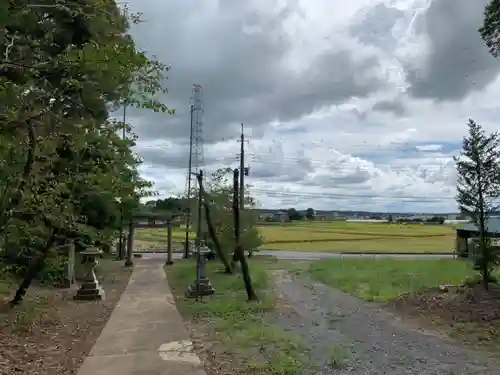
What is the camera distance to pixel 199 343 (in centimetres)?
824

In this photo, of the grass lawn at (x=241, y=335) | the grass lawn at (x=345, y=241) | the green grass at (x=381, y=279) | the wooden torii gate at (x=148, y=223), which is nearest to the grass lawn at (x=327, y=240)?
the grass lawn at (x=345, y=241)

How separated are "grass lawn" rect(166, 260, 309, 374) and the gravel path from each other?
375mm

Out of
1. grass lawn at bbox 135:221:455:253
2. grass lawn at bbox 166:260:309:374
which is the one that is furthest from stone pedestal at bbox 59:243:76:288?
grass lawn at bbox 135:221:455:253

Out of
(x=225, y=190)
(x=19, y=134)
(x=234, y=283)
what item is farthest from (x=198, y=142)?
(x=19, y=134)

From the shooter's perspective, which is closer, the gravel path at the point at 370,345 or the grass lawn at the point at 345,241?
the gravel path at the point at 370,345

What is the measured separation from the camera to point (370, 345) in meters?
8.17

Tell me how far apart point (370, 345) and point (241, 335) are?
2.02 meters

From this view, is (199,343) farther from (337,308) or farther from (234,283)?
(234,283)

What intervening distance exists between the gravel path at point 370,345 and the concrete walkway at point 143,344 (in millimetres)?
1860

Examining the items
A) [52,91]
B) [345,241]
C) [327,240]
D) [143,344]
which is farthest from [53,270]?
[327,240]

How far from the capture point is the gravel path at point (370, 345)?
268 inches

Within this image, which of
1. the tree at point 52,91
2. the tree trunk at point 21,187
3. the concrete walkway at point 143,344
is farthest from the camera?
the concrete walkway at point 143,344

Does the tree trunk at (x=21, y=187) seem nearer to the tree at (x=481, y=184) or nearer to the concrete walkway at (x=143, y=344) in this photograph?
the concrete walkway at (x=143, y=344)

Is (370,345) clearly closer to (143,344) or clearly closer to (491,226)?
(143,344)
